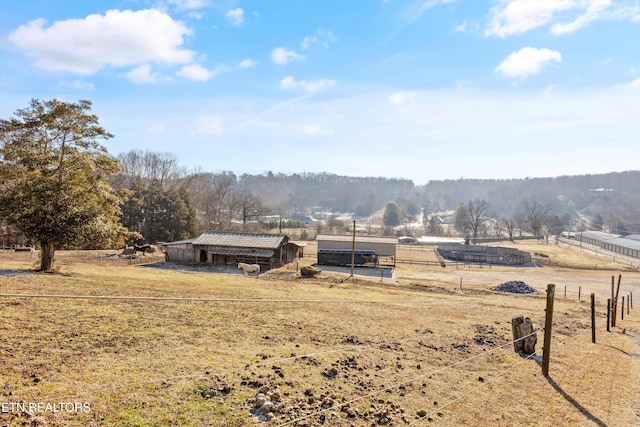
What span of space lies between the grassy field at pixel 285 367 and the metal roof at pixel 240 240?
2592 centimetres

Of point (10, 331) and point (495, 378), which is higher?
point (10, 331)

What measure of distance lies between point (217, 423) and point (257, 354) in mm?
3332

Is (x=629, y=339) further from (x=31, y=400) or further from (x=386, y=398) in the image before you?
(x=31, y=400)

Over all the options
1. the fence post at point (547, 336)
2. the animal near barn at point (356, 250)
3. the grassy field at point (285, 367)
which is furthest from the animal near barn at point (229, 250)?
the fence post at point (547, 336)

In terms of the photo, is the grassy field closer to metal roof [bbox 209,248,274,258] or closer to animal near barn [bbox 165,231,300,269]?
metal roof [bbox 209,248,274,258]

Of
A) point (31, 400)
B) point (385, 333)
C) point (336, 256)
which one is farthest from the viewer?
point (336, 256)

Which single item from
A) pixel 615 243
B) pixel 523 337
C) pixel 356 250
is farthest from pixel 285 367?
pixel 615 243

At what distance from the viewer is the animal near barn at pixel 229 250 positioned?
42531mm

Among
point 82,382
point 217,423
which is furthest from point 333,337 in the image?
point 82,382

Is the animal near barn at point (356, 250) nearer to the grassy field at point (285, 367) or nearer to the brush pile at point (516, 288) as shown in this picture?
the brush pile at point (516, 288)

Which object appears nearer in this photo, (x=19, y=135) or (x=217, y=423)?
(x=217, y=423)

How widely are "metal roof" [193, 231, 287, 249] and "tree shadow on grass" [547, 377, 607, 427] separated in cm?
3448

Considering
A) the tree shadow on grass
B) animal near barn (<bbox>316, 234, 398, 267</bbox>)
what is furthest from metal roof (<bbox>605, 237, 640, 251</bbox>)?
the tree shadow on grass

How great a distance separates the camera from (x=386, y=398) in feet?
27.2
